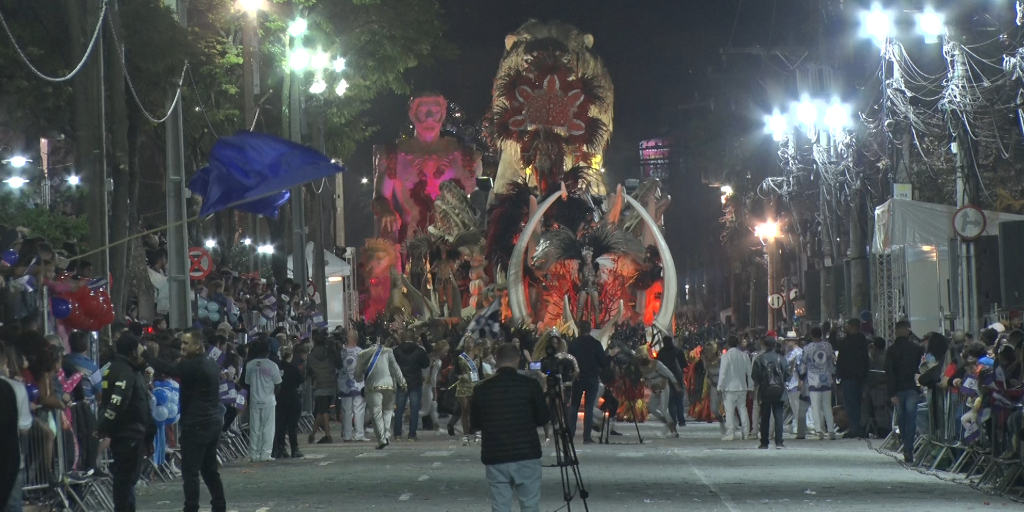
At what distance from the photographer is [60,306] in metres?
18.2

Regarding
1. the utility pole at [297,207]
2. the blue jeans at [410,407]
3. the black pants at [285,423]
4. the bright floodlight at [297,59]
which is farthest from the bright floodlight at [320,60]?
the black pants at [285,423]

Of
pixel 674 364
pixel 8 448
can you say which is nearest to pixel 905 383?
pixel 674 364

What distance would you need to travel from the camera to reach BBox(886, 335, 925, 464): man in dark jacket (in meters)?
21.2

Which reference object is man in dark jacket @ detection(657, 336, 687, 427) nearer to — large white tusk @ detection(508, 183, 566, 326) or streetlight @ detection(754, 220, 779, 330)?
large white tusk @ detection(508, 183, 566, 326)

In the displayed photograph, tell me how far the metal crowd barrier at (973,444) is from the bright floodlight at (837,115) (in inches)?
731

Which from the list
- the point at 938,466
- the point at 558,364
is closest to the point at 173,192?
the point at 558,364

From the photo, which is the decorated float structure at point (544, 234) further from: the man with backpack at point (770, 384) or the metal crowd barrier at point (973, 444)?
the metal crowd barrier at point (973, 444)

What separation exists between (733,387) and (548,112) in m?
29.9

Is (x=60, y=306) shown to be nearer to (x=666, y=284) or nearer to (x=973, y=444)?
(x=973, y=444)

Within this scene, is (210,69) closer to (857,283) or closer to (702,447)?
(857,283)

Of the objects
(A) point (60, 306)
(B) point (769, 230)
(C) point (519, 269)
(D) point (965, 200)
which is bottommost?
(A) point (60, 306)

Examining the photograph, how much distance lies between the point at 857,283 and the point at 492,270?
54.7 ft

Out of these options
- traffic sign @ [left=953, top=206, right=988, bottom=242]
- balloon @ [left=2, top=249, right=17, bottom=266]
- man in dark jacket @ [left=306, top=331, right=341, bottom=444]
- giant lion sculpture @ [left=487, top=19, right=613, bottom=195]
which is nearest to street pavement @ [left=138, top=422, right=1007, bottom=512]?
man in dark jacket @ [left=306, top=331, right=341, bottom=444]

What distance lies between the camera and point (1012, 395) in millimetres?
17219
